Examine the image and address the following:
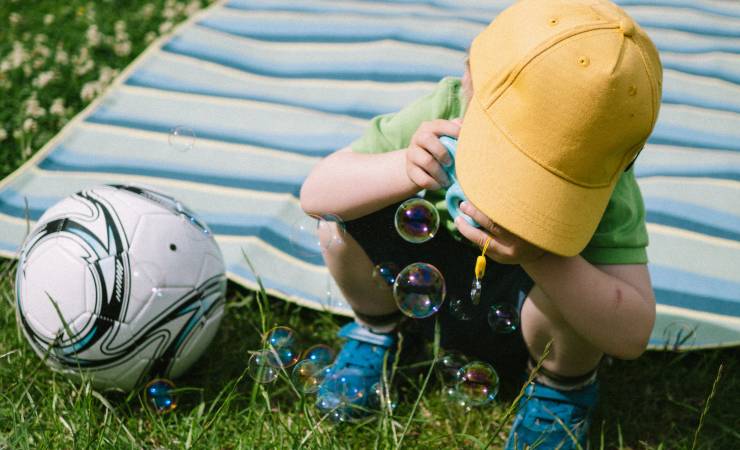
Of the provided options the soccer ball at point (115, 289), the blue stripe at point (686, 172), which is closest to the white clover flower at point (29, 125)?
the soccer ball at point (115, 289)

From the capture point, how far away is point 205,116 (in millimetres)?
2848

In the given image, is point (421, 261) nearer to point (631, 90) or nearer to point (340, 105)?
point (631, 90)

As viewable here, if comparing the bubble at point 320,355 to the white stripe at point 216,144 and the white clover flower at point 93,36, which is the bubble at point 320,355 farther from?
the white clover flower at point 93,36

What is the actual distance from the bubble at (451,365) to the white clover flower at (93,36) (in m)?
2.20

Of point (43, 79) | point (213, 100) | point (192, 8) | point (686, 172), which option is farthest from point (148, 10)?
point (686, 172)

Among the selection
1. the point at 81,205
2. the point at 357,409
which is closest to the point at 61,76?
the point at 81,205

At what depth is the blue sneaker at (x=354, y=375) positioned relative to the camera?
5.83ft

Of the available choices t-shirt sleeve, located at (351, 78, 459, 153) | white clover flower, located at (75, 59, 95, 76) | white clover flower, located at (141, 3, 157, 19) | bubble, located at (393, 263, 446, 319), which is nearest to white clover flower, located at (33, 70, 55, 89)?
white clover flower, located at (75, 59, 95, 76)

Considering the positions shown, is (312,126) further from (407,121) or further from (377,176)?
(377,176)

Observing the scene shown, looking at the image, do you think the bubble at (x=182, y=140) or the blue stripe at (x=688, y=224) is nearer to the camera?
the blue stripe at (x=688, y=224)

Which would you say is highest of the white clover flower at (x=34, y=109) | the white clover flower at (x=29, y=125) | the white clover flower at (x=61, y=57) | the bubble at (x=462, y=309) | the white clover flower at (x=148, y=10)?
the bubble at (x=462, y=309)

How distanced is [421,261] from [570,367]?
0.36 m

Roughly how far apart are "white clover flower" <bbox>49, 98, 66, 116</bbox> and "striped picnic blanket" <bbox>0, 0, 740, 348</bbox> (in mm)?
152

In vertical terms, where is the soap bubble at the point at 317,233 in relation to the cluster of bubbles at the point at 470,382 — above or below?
above
